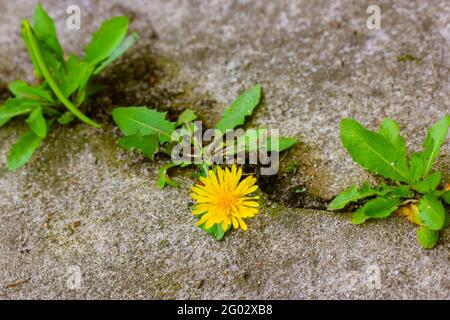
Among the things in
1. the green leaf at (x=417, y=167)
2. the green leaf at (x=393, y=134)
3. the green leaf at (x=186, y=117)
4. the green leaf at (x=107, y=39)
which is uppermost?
the green leaf at (x=107, y=39)

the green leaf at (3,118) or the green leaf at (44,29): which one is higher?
the green leaf at (44,29)

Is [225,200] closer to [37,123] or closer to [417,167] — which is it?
[417,167]

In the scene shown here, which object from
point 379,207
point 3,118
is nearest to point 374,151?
point 379,207

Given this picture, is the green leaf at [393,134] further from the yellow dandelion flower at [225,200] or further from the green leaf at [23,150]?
the green leaf at [23,150]

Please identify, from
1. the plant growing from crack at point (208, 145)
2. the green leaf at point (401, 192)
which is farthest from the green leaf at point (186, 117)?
the green leaf at point (401, 192)

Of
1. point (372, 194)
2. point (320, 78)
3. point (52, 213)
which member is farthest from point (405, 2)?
point (52, 213)

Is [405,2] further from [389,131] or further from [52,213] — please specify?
[52,213]
